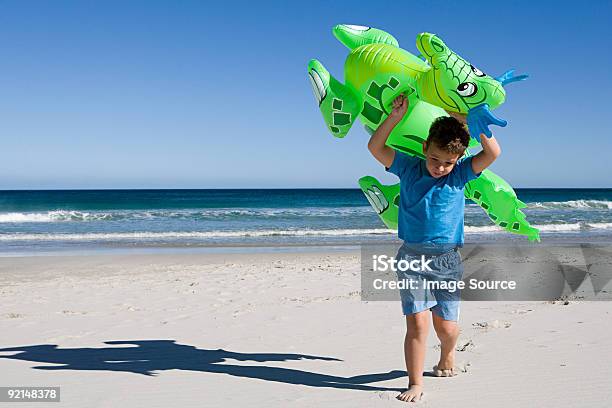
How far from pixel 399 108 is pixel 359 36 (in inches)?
39.6

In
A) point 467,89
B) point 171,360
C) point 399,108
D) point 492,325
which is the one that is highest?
point 467,89

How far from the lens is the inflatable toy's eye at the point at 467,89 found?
11.5 ft

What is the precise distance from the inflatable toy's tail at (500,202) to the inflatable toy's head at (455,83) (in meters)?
0.83

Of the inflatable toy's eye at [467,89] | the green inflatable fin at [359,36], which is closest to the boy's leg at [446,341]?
the inflatable toy's eye at [467,89]

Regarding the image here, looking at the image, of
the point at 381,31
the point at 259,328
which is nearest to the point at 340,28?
the point at 381,31

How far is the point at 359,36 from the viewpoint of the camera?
4.34 m

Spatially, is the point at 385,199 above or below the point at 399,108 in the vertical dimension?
below

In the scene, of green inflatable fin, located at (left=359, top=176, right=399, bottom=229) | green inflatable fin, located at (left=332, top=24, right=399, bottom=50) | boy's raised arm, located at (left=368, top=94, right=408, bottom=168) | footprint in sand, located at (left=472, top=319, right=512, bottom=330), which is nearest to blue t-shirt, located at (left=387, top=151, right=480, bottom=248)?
boy's raised arm, located at (left=368, top=94, right=408, bottom=168)

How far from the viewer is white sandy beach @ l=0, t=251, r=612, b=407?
3535 millimetres

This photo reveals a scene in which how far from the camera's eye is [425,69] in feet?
12.6

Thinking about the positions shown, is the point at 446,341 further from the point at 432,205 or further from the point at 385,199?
the point at 385,199

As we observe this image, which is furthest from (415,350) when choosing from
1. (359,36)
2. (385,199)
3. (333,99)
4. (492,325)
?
(359,36)

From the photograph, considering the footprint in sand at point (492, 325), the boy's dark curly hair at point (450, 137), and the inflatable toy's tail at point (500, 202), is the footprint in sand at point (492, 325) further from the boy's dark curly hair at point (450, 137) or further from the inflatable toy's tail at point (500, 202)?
the boy's dark curly hair at point (450, 137)

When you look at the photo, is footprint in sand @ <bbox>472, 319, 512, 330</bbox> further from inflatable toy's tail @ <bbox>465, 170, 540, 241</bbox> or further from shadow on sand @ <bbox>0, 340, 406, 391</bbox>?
shadow on sand @ <bbox>0, 340, 406, 391</bbox>
